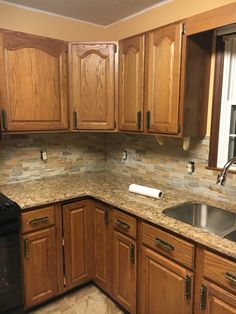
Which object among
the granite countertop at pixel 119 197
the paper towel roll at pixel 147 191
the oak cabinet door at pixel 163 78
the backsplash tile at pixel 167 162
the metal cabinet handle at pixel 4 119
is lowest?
the granite countertop at pixel 119 197

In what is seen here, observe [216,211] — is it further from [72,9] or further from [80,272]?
[72,9]

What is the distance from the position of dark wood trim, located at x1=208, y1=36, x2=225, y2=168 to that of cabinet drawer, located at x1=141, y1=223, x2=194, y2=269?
692mm

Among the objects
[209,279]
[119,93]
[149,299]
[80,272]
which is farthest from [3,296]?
[119,93]

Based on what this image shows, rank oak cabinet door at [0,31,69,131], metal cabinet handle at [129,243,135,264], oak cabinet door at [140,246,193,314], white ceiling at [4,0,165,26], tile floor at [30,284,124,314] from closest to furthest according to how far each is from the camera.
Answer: oak cabinet door at [140,246,193,314]
metal cabinet handle at [129,243,135,264]
oak cabinet door at [0,31,69,131]
tile floor at [30,284,124,314]
white ceiling at [4,0,165,26]

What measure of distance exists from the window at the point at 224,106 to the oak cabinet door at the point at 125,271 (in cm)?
86

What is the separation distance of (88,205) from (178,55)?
134 centimetres

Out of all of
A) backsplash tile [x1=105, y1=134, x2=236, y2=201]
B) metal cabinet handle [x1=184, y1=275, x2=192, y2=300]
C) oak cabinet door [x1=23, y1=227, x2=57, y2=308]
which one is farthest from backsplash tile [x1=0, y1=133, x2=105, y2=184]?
metal cabinet handle [x1=184, y1=275, x2=192, y2=300]

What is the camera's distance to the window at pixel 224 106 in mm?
1768

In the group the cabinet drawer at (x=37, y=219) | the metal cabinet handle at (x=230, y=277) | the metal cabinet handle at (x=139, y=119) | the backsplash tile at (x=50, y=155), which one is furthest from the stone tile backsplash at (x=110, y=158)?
the metal cabinet handle at (x=230, y=277)

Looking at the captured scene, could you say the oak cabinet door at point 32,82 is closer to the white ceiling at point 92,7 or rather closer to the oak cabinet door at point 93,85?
the oak cabinet door at point 93,85

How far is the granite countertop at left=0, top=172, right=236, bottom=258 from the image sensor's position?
139cm

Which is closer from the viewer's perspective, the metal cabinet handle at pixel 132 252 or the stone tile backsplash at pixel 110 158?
the metal cabinet handle at pixel 132 252

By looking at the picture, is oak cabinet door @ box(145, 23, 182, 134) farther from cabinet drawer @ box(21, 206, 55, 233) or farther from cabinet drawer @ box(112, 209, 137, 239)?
cabinet drawer @ box(21, 206, 55, 233)

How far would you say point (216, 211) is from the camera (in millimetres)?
1797
